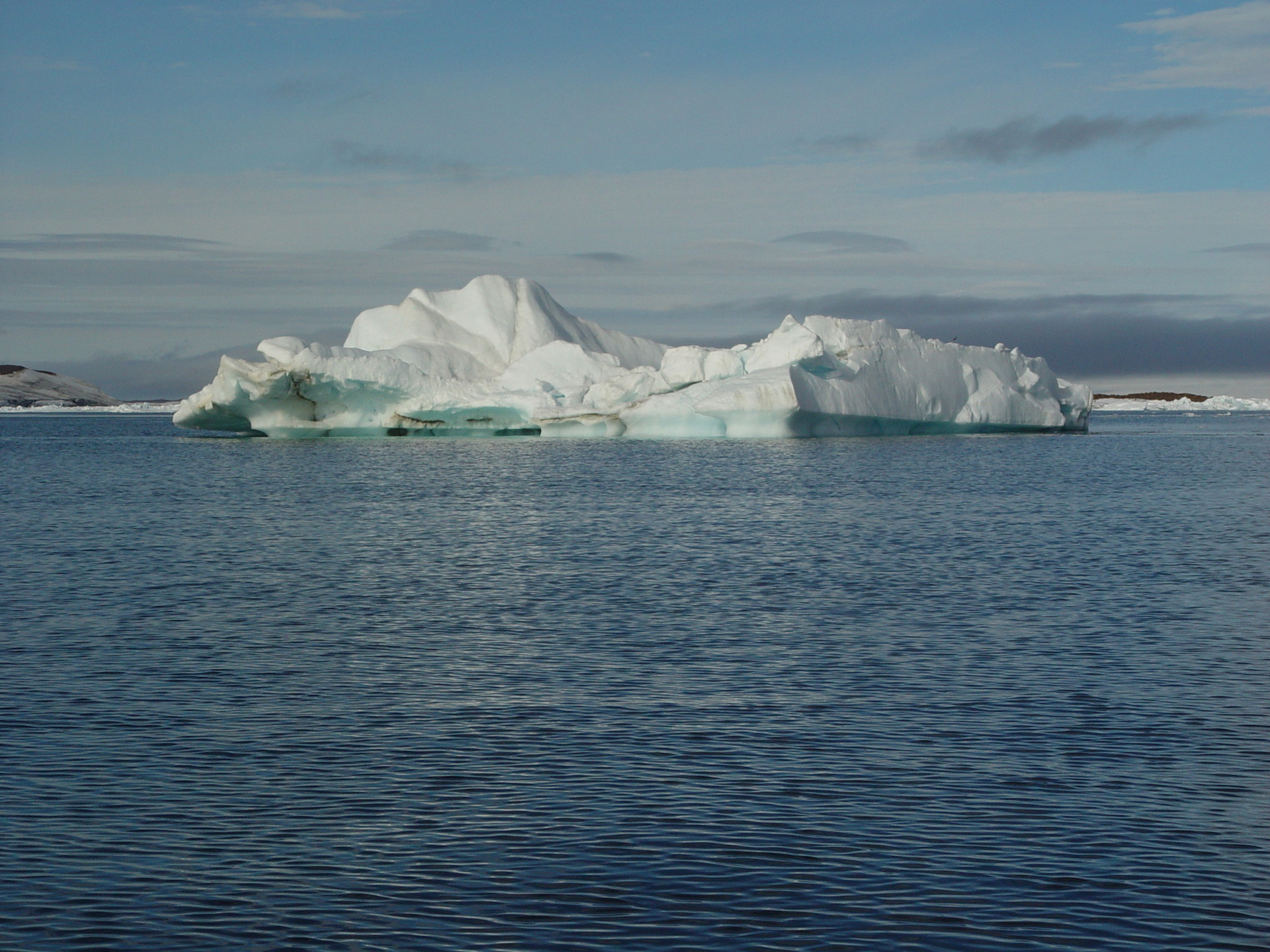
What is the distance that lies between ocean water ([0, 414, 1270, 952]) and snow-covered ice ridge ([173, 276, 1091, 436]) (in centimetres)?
2836

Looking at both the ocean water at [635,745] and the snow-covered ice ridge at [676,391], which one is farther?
the snow-covered ice ridge at [676,391]

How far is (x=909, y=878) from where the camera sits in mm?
6688

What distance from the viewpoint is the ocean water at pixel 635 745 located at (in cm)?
634

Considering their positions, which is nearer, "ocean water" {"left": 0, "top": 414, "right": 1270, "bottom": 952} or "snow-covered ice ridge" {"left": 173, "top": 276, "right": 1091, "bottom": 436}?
"ocean water" {"left": 0, "top": 414, "right": 1270, "bottom": 952}

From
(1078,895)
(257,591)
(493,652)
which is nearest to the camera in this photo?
(1078,895)

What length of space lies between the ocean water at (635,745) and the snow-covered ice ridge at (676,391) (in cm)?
2836

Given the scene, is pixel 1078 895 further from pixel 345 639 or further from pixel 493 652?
pixel 345 639

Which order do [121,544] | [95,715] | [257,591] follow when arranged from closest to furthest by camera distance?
[95,715]
[257,591]
[121,544]

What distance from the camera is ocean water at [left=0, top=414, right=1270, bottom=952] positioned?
6.34 metres

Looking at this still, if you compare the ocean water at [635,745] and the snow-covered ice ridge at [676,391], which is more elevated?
the snow-covered ice ridge at [676,391]

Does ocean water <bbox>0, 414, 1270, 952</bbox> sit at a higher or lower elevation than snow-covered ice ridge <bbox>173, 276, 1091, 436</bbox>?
lower

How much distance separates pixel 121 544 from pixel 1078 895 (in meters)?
18.7

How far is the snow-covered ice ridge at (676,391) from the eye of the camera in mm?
51031

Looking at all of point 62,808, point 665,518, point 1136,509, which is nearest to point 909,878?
point 62,808
